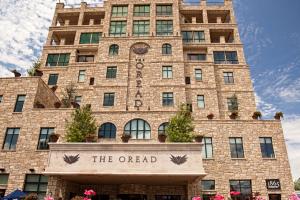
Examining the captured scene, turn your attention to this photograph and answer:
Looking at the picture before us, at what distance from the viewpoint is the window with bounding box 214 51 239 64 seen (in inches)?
1431

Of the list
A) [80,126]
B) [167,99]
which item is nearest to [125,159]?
[80,126]

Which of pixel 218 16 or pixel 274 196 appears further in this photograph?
pixel 218 16

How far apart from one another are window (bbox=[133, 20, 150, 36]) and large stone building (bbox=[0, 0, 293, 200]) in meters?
0.15

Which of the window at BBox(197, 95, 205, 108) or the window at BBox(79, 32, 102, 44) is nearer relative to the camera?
the window at BBox(197, 95, 205, 108)

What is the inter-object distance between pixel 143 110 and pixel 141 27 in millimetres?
14333

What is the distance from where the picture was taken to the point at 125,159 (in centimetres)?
1956

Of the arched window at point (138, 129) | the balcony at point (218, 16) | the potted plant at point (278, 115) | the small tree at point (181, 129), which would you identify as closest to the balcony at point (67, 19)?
the balcony at point (218, 16)

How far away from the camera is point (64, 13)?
4253cm

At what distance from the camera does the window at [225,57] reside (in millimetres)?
36359

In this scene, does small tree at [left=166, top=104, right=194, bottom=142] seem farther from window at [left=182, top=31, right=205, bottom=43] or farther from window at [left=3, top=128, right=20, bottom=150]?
window at [left=182, top=31, right=205, bottom=43]

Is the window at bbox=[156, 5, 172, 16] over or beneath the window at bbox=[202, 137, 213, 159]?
over

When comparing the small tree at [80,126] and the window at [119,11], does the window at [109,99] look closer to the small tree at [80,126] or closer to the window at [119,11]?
the small tree at [80,126]

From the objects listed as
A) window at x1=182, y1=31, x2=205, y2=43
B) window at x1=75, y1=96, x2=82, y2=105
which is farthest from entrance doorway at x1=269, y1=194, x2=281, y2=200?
window at x1=75, y1=96, x2=82, y2=105

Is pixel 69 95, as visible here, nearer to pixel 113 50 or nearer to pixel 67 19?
pixel 113 50
